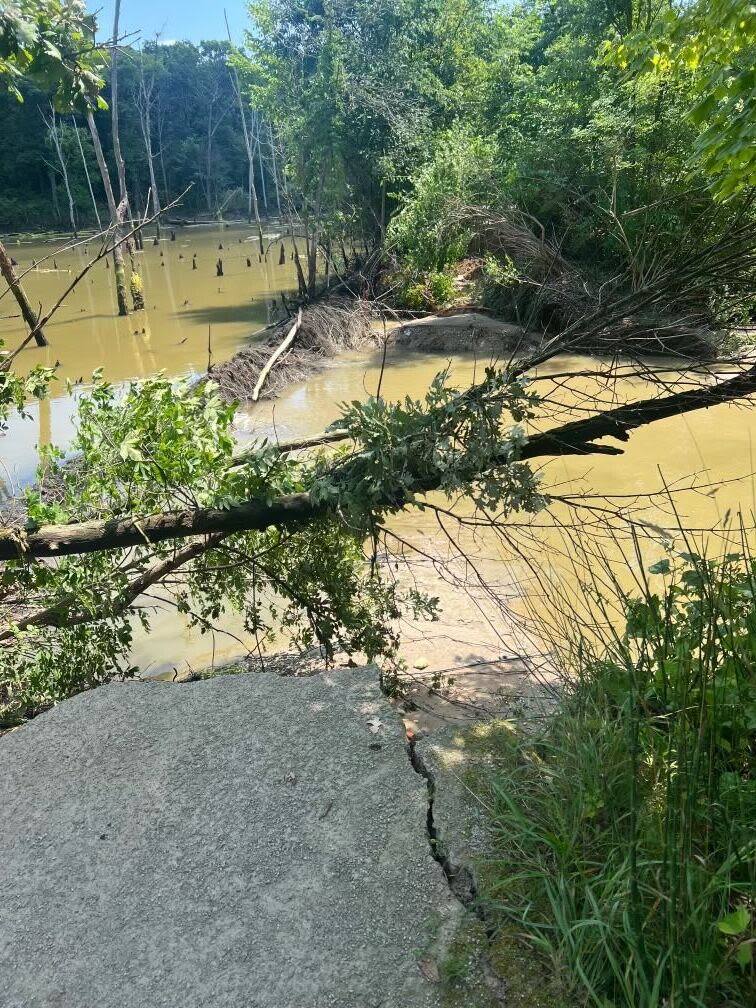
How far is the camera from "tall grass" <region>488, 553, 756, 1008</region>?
1.76 meters

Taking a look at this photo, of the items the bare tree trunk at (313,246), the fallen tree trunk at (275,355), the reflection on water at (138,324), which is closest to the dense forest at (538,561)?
the fallen tree trunk at (275,355)

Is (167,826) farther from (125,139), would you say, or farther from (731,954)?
(125,139)

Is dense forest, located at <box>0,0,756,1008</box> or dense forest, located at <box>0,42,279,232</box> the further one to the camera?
dense forest, located at <box>0,42,279,232</box>

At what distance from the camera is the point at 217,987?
209 centimetres

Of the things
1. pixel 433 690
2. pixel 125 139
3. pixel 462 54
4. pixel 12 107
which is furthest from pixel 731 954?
pixel 125 139

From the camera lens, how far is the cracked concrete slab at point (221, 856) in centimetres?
214

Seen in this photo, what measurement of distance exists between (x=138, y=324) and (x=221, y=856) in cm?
1857

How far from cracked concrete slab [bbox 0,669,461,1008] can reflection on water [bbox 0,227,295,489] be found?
578 centimetres

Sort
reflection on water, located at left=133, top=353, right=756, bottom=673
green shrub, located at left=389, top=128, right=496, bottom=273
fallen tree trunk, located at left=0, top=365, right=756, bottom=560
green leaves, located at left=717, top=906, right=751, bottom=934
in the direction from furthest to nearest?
1. green shrub, located at left=389, top=128, right=496, bottom=273
2. reflection on water, located at left=133, top=353, right=756, bottom=673
3. fallen tree trunk, located at left=0, top=365, right=756, bottom=560
4. green leaves, located at left=717, top=906, right=751, bottom=934

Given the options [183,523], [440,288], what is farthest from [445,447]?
[440,288]

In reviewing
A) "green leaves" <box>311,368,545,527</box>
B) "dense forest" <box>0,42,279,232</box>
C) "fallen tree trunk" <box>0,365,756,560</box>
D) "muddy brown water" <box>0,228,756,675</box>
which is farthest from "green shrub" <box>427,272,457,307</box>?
"dense forest" <box>0,42,279,232</box>

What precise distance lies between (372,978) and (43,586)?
123 inches

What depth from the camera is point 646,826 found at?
216cm

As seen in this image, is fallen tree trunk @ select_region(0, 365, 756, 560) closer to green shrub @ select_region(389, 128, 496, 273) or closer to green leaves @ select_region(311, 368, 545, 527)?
green leaves @ select_region(311, 368, 545, 527)
